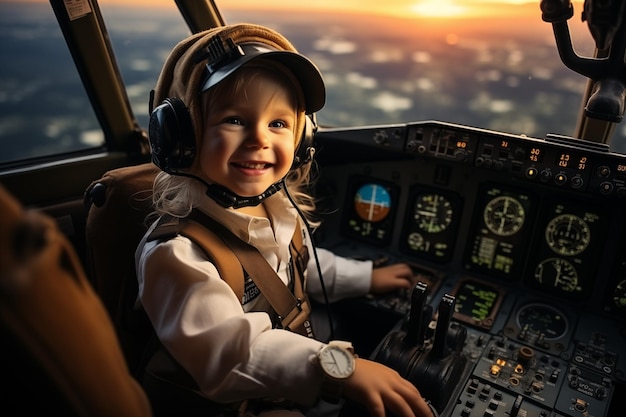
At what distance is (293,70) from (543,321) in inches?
50.8

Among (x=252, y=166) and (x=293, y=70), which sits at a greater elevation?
(x=293, y=70)

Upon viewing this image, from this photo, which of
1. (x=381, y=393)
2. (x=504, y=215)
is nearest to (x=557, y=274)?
(x=504, y=215)

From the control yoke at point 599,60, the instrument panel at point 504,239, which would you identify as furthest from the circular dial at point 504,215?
the control yoke at point 599,60

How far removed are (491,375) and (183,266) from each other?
→ 0.98m

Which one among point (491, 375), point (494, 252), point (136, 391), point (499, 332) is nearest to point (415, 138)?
point (494, 252)

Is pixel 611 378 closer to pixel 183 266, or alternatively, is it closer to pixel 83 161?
pixel 183 266

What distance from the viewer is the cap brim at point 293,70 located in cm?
106

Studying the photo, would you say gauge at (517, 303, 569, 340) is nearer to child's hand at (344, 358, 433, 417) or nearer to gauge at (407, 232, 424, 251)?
gauge at (407, 232, 424, 251)

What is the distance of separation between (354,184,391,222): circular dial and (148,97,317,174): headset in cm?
119

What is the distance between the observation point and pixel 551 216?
1.87m

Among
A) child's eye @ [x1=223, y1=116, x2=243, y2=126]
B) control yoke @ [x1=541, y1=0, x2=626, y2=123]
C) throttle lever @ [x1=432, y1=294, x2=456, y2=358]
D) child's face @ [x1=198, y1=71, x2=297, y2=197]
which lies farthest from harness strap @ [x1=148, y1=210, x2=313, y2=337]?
control yoke @ [x1=541, y1=0, x2=626, y2=123]

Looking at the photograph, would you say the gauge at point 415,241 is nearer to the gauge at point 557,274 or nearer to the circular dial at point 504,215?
the circular dial at point 504,215

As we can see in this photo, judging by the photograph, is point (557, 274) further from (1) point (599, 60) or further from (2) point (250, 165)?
(2) point (250, 165)

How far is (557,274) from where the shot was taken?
189 centimetres
